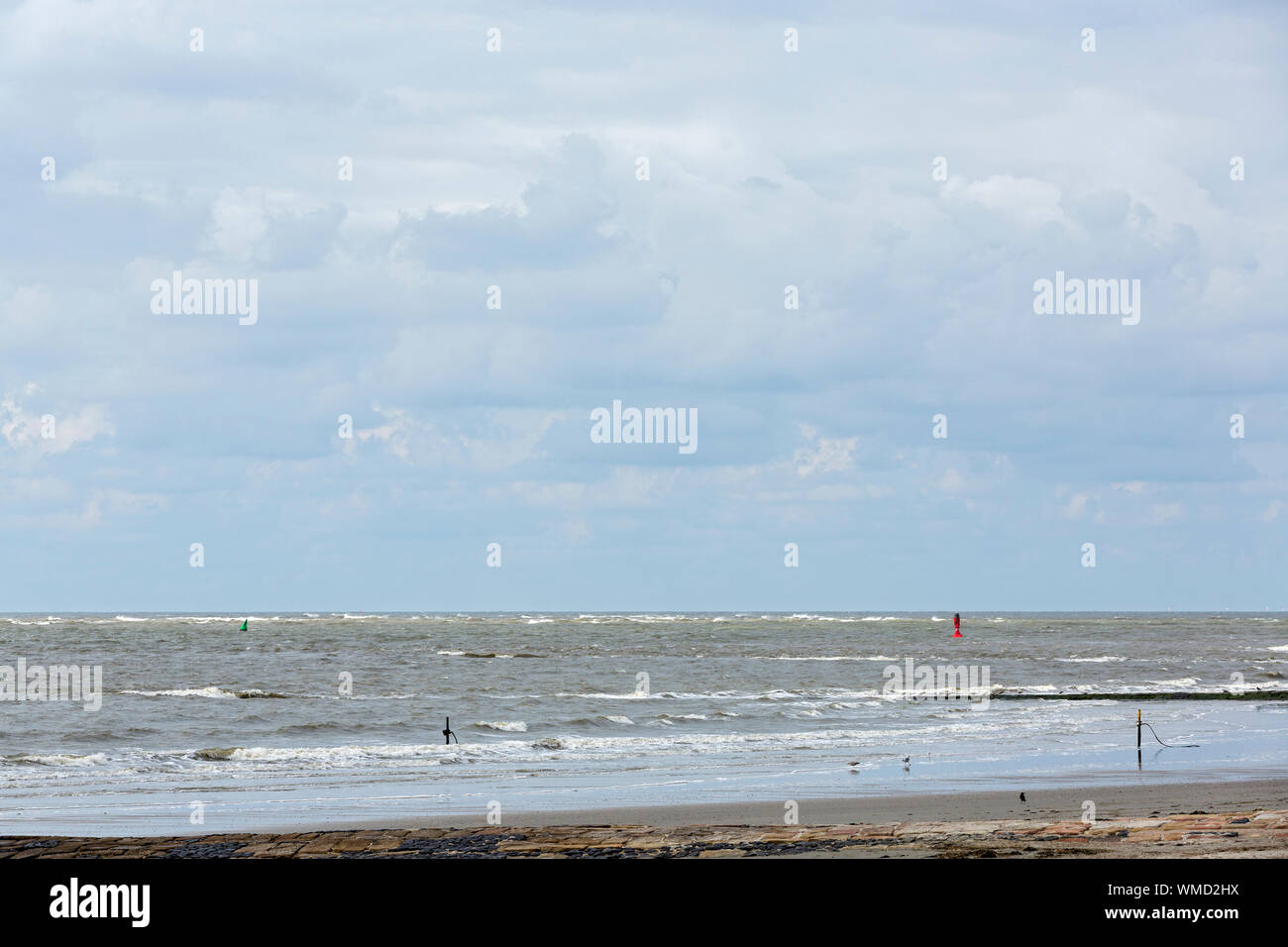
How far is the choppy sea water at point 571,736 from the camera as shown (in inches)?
835

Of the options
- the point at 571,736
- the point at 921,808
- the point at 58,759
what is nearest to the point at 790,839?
the point at 921,808

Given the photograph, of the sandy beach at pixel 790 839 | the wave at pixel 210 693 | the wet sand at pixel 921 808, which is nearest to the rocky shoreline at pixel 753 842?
the sandy beach at pixel 790 839

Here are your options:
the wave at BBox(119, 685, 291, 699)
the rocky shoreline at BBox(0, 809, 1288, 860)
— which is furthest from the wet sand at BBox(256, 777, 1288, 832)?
the wave at BBox(119, 685, 291, 699)

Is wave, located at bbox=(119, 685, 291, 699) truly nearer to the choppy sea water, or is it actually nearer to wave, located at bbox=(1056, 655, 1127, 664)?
the choppy sea water

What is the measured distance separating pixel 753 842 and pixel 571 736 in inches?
696

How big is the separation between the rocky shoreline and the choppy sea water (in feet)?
10.1

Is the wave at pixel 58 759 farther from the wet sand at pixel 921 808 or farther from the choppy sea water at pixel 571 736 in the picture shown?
the wet sand at pixel 921 808

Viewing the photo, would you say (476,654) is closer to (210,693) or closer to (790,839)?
(210,693)

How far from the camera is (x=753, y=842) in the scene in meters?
14.3

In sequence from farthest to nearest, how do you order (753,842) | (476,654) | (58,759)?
(476,654) < (58,759) < (753,842)

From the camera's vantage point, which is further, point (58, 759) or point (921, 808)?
point (58, 759)

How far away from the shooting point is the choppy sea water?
21.2 m
